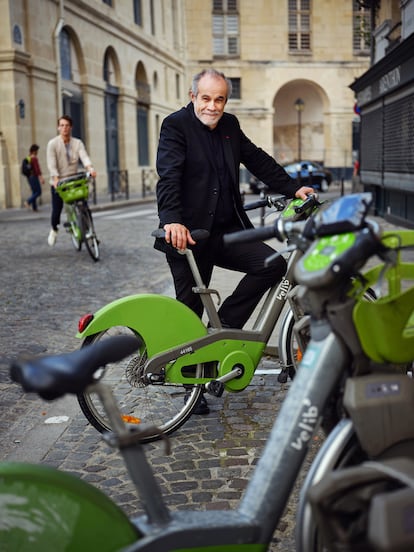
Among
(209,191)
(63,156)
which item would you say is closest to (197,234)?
(209,191)

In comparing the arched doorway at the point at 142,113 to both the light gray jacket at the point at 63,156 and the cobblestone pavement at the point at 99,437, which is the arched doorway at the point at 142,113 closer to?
the light gray jacket at the point at 63,156

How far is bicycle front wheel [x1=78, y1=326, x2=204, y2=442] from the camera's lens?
149 inches

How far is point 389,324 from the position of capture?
2.15m

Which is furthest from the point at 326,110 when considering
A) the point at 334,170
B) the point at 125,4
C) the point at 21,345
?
the point at 21,345

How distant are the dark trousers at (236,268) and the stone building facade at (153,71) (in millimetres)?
17473

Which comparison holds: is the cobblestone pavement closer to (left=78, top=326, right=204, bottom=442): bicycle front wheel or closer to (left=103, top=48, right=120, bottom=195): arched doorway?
(left=78, top=326, right=204, bottom=442): bicycle front wheel

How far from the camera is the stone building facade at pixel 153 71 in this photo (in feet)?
75.4

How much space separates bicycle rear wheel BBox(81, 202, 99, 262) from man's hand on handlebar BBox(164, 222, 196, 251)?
273 inches

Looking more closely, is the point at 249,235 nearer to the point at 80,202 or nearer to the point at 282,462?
the point at 282,462

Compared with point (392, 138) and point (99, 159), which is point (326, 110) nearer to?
point (99, 159)

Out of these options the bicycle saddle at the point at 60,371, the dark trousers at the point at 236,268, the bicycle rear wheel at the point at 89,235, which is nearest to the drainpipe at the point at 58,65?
the bicycle rear wheel at the point at 89,235

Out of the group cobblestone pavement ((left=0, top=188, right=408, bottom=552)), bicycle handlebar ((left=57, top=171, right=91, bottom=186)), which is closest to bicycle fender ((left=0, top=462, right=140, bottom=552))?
cobblestone pavement ((left=0, top=188, right=408, bottom=552))

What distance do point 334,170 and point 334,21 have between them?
961 centimetres

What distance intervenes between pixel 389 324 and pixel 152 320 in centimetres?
177
